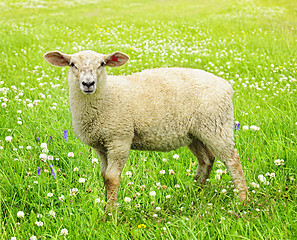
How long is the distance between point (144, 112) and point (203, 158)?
3.23ft

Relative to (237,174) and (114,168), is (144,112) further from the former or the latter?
(237,174)

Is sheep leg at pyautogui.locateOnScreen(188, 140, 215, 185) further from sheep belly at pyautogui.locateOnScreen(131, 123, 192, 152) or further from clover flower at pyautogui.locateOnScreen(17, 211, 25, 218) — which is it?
clover flower at pyautogui.locateOnScreen(17, 211, 25, 218)

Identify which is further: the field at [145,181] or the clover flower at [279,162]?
the clover flower at [279,162]

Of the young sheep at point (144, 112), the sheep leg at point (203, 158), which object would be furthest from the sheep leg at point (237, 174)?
the sheep leg at point (203, 158)

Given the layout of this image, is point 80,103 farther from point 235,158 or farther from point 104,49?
point 104,49

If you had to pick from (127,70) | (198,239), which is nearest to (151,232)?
(198,239)

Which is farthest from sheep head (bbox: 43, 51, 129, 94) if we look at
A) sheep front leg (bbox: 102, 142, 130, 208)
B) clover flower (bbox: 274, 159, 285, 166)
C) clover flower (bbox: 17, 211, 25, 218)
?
clover flower (bbox: 274, 159, 285, 166)

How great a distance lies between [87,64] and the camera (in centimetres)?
326

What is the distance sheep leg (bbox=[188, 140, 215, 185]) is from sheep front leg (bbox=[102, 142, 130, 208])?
1.00 metres

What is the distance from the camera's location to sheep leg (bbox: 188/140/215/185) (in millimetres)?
4039

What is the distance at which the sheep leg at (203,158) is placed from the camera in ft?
13.3

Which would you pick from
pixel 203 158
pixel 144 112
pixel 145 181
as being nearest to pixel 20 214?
pixel 145 181

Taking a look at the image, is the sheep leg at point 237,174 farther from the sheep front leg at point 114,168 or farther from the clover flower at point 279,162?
the sheep front leg at point 114,168

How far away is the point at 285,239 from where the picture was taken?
2711 millimetres
